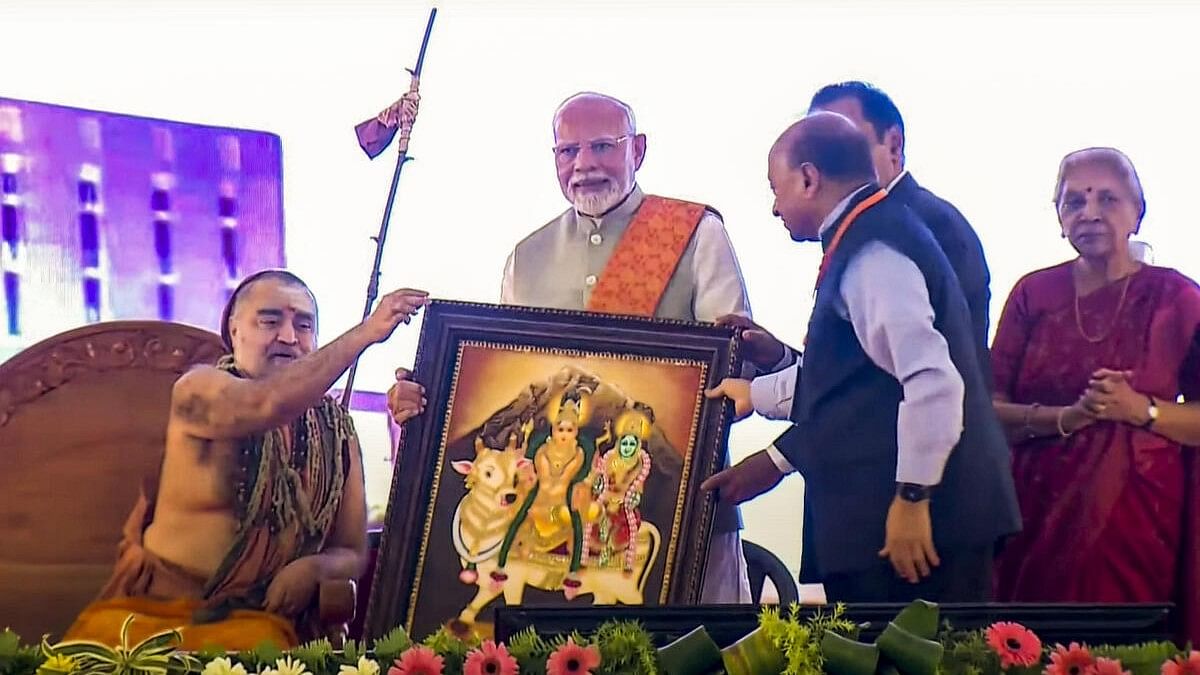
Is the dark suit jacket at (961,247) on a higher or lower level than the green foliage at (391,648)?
higher

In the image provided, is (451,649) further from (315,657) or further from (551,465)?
(551,465)

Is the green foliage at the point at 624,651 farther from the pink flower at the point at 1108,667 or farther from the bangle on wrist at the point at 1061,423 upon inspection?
the bangle on wrist at the point at 1061,423

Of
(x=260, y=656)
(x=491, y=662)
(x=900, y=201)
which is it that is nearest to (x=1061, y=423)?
(x=900, y=201)

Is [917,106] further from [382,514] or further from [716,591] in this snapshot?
[382,514]

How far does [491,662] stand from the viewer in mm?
1673

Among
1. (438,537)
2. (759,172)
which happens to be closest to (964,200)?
(759,172)

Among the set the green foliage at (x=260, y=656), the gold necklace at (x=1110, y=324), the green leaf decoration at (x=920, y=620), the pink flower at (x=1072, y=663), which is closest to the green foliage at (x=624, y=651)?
the green leaf decoration at (x=920, y=620)

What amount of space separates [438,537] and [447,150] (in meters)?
0.70

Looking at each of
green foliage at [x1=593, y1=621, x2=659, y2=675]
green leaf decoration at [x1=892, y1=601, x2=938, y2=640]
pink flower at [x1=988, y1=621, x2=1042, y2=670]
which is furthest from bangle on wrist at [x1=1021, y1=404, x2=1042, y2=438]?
green foliage at [x1=593, y1=621, x2=659, y2=675]

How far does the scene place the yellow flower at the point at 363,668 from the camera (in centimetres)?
168

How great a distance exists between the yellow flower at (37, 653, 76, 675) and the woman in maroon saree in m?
1.49

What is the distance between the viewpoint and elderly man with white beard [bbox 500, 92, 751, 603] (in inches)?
89.4

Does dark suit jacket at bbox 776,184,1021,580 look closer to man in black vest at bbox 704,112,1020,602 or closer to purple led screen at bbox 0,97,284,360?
man in black vest at bbox 704,112,1020,602

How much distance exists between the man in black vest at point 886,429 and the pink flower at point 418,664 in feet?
2.01
